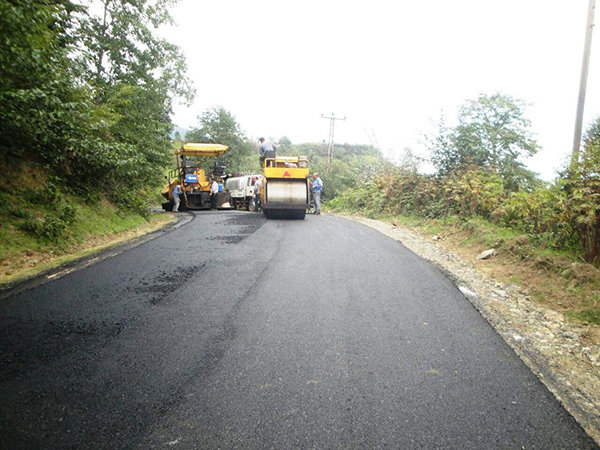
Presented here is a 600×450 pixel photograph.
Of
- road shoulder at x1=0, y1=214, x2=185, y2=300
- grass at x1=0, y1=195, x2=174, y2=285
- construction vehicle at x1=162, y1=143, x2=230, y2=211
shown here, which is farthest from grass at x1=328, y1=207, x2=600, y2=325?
construction vehicle at x1=162, y1=143, x2=230, y2=211

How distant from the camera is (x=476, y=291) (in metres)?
5.30

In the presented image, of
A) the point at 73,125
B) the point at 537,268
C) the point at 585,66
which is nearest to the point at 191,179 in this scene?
the point at 73,125

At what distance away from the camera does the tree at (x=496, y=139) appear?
41.0ft

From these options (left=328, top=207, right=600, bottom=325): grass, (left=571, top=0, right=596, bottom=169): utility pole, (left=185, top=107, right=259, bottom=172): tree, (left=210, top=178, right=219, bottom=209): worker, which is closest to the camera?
(left=328, top=207, right=600, bottom=325): grass

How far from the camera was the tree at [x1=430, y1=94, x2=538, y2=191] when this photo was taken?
1248cm

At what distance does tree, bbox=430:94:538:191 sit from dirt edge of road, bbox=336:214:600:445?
25.2 ft

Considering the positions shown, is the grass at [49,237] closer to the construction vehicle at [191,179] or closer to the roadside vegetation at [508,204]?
the roadside vegetation at [508,204]

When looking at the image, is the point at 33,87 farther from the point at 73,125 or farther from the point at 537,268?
the point at 537,268

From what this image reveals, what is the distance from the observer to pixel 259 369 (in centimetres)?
291

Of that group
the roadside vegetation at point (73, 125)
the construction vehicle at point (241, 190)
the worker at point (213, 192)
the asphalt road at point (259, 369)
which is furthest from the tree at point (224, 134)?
the asphalt road at point (259, 369)

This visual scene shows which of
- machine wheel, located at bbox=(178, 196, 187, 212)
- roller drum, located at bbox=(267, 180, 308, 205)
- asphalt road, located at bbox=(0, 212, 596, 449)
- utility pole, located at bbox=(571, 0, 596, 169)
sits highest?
utility pole, located at bbox=(571, 0, 596, 169)

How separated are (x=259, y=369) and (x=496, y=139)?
41.8ft

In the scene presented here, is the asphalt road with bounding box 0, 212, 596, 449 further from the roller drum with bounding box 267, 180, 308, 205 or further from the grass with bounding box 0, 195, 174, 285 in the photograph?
the roller drum with bounding box 267, 180, 308, 205

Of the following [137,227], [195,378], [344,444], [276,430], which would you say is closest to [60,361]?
[195,378]
